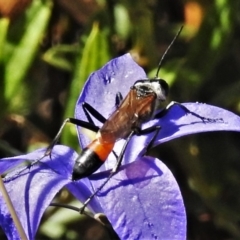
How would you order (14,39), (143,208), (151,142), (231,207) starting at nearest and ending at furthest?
(143,208), (151,142), (14,39), (231,207)

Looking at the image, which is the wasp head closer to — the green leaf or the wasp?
the wasp

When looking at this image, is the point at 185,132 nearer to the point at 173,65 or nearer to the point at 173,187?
the point at 173,187

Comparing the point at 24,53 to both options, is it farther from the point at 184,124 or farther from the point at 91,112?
the point at 184,124

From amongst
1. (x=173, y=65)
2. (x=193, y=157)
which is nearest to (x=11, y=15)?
(x=173, y=65)

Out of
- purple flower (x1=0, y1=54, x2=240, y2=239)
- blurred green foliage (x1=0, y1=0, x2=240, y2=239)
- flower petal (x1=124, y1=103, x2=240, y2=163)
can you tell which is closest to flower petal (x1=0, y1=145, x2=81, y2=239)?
purple flower (x1=0, y1=54, x2=240, y2=239)

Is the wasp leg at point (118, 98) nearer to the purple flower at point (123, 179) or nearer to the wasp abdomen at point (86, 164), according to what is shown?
the purple flower at point (123, 179)

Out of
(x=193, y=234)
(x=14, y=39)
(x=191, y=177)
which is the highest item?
(x=14, y=39)

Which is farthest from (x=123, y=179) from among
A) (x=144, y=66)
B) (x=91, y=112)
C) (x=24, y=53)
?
(x=144, y=66)

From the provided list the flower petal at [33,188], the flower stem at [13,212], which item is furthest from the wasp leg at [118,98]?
the flower stem at [13,212]
